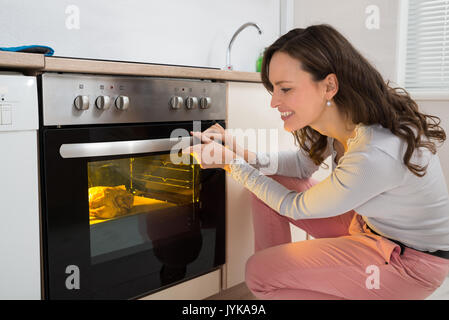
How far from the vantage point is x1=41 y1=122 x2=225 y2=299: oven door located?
110 centimetres

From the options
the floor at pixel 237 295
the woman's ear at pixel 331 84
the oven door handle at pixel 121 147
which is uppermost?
the woman's ear at pixel 331 84

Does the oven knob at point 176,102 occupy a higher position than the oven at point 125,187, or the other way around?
the oven knob at point 176,102

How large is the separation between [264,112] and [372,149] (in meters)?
0.69

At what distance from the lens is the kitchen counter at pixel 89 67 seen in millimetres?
981

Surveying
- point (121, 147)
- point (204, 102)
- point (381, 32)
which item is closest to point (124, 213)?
point (121, 147)

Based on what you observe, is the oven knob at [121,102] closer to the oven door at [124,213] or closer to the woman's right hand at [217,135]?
the oven door at [124,213]

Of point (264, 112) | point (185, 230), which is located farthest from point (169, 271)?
point (264, 112)

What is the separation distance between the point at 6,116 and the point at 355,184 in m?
0.87

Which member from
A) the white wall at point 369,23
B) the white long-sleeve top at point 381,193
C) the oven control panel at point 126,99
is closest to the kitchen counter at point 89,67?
the oven control panel at point 126,99

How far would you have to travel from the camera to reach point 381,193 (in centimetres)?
116

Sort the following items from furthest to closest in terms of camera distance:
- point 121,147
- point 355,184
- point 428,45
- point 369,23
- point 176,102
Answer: point 369,23, point 428,45, point 176,102, point 121,147, point 355,184

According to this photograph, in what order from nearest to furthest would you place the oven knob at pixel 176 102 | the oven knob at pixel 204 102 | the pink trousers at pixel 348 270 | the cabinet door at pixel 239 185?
the pink trousers at pixel 348 270, the oven knob at pixel 176 102, the oven knob at pixel 204 102, the cabinet door at pixel 239 185

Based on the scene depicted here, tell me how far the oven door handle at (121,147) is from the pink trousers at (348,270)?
1.49 feet

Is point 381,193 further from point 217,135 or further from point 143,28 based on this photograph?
point 143,28
